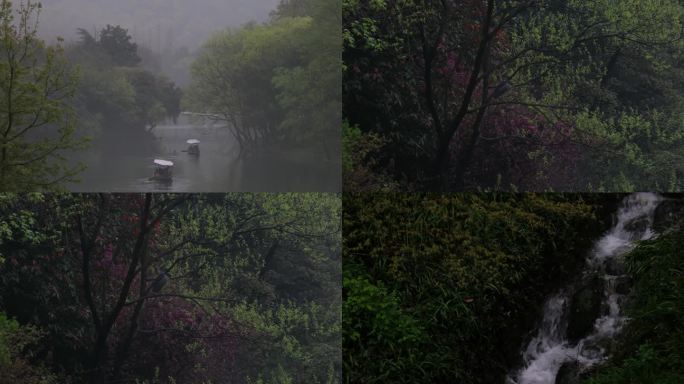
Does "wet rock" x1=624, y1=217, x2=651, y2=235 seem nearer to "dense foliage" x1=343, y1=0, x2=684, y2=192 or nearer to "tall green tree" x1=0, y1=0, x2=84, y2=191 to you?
"dense foliage" x1=343, y1=0, x2=684, y2=192

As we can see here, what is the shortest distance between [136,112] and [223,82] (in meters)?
0.85

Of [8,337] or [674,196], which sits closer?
[8,337]

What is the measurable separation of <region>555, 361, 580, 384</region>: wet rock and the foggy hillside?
4.23 metres

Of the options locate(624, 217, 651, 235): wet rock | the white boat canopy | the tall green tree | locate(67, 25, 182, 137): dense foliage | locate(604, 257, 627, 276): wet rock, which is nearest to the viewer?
the tall green tree

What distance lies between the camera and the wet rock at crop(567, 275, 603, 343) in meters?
6.79

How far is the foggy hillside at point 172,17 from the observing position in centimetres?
662

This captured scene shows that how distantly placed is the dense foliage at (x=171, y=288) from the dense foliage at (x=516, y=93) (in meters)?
0.94

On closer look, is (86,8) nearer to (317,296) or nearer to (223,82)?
(223,82)

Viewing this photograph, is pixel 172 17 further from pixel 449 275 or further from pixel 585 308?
pixel 585 308

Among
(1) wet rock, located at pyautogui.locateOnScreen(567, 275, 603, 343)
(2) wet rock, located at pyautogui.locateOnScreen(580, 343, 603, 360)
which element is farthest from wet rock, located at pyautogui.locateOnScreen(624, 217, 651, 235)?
(2) wet rock, located at pyautogui.locateOnScreen(580, 343, 603, 360)

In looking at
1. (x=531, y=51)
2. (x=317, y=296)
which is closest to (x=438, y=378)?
(x=317, y=296)

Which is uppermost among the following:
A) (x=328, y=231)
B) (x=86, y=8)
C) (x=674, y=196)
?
(x=86, y=8)

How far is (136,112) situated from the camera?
6766mm

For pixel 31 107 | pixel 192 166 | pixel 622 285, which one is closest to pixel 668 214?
pixel 622 285
